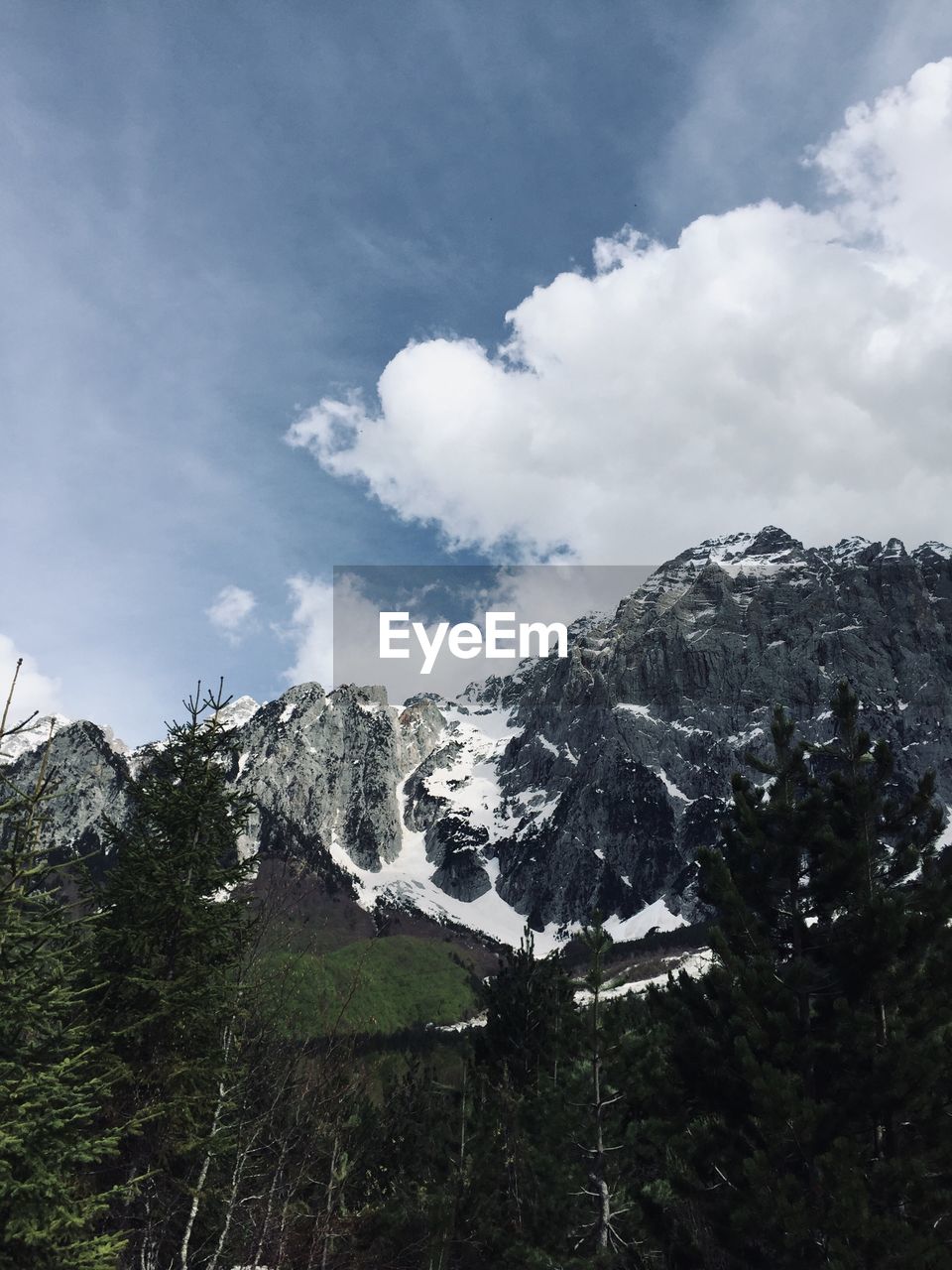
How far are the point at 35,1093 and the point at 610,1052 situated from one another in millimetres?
13226

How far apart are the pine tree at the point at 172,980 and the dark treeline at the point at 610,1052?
0.06 metres

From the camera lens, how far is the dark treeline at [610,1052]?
36.7 ft

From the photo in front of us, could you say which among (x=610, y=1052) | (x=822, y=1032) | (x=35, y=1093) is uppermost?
(x=35, y=1093)

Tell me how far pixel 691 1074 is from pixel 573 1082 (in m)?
5.89

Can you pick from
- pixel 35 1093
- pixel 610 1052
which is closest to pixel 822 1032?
pixel 610 1052

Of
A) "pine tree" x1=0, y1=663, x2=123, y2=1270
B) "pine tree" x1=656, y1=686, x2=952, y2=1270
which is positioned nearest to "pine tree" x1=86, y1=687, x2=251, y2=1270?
"pine tree" x1=0, y1=663, x2=123, y2=1270

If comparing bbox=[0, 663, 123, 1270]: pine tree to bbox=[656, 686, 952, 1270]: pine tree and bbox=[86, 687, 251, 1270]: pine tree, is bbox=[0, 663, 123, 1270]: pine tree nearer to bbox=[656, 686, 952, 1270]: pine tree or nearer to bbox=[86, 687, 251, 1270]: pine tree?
bbox=[86, 687, 251, 1270]: pine tree

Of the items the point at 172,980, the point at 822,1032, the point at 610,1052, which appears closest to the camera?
the point at 822,1032

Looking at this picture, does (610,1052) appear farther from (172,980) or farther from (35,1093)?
(35,1093)

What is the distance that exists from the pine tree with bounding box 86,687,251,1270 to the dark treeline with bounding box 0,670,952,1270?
6 centimetres

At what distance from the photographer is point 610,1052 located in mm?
18812

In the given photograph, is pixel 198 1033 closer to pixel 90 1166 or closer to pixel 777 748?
pixel 90 1166

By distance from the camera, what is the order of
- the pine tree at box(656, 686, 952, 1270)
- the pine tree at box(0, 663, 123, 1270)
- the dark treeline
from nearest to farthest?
the pine tree at box(0, 663, 123, 1270) < the dark treeline < the pine tree at box(656, 686, 952, 1270)

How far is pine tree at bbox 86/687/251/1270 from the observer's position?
14078 mm
